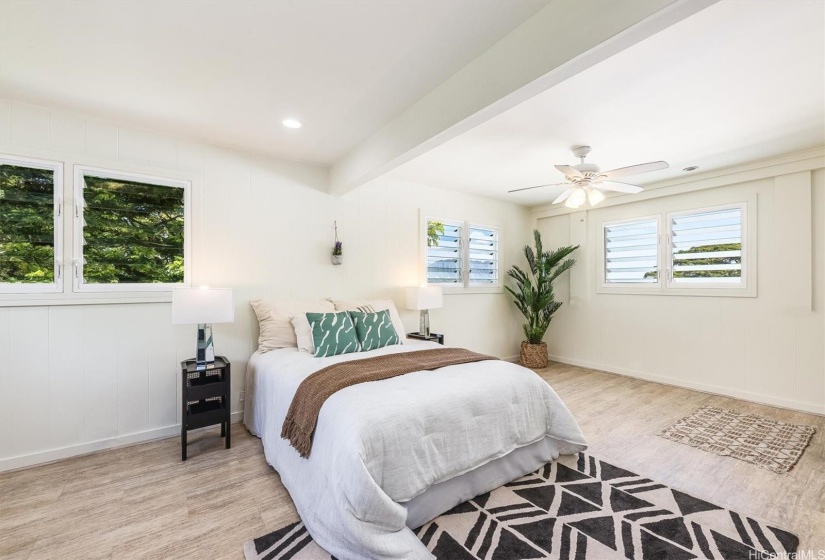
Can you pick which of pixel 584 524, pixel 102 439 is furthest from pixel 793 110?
pixel 102 439

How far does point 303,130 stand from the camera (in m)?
2.97

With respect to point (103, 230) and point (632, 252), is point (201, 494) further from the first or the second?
point (632, 252)

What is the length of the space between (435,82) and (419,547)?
257cm

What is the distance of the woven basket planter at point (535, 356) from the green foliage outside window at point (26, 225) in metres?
5.28

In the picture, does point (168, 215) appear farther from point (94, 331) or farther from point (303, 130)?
point (303, 130)

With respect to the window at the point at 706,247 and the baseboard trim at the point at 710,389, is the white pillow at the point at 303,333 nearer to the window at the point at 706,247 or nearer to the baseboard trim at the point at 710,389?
the baseboard trim at the point at 710,389

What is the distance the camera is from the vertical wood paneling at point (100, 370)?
2749 millimetres

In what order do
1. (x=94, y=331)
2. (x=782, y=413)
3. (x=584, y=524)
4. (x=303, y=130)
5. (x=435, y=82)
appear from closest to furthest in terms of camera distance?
(x=584, y=524) → (x=435, y=82) → (x=94, y=331) → (x=303, y=130) → (x=782, y=413)

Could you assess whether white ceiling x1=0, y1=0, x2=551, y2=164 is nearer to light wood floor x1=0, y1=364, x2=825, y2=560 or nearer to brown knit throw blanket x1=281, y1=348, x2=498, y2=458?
brown knit throw blanket x1=281, y1=348, x2=498, y2=458

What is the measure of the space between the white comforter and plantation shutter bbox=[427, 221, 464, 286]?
2.26 m

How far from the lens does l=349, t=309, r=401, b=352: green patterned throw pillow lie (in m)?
3.15

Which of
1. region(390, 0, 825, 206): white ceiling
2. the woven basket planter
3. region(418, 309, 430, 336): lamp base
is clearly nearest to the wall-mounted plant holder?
region(390, 0, 825, 206): white ceiling

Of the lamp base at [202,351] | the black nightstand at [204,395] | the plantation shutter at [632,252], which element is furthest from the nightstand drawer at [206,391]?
the plantation shutter at [632,252]

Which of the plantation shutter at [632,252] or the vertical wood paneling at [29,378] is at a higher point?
the plantation shutter at [632,252]
